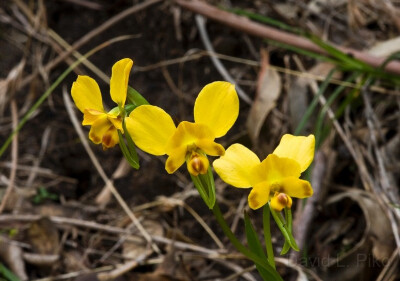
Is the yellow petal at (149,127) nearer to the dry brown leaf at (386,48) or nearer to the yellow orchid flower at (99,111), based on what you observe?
the yellow orchid flower at (99,111)

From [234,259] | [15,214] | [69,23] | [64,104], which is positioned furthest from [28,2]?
[234,259]

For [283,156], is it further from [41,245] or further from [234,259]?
[41,245]

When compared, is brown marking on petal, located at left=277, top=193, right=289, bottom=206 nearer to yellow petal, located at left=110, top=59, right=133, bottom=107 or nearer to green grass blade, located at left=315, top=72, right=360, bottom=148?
yellow petal, located at left=110, top=59, right=133, bottom=107

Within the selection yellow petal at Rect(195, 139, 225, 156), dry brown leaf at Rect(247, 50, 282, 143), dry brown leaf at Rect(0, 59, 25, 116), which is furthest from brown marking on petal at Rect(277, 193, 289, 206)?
dry brown leaf at Rect(0, 59, 25, 116)

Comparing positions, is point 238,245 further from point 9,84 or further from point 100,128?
point 9,84

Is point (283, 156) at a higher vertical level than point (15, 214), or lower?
higher

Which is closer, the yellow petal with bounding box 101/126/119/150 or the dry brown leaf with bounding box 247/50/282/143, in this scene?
the yellow petal with bounding box 101/126/119/150
